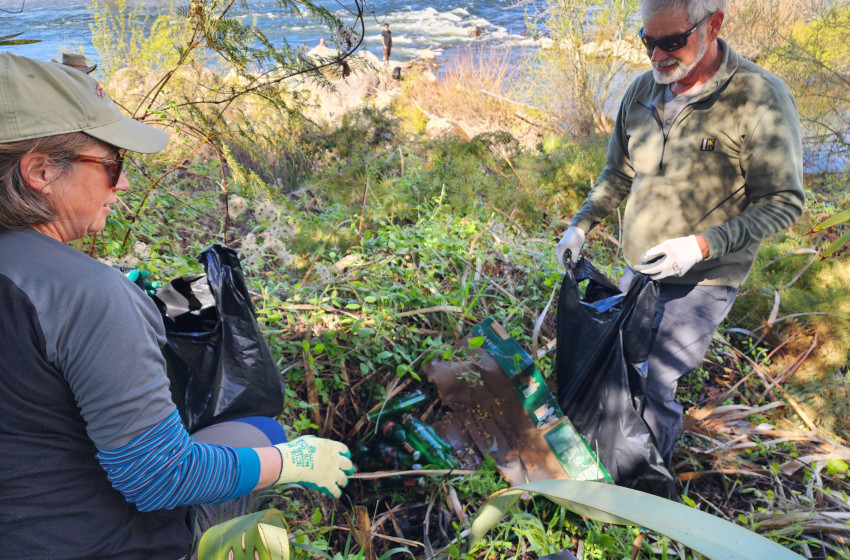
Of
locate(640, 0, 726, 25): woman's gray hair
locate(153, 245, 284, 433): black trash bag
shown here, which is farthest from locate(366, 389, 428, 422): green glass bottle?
locate(640, 0, 726, 25): woman's gray hair

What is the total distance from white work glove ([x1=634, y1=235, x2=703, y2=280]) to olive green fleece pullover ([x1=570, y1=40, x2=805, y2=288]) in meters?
0.05

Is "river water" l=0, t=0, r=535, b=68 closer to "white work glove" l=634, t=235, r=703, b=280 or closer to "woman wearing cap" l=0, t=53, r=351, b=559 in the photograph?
"white work glove" l=634, t=235, r=703, b=280

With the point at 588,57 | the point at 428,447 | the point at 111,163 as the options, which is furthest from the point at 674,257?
the point at 588,57

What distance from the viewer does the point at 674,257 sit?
1879 millimetres

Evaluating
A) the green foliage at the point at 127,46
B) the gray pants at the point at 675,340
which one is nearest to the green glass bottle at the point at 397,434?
the gray pants at the point at 675,340

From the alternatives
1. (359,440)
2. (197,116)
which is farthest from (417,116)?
(359,440)

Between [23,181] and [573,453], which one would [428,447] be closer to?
[573,453]

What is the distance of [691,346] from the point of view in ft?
6.82

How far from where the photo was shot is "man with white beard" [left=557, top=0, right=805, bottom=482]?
1.82 metres

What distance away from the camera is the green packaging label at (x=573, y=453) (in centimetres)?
206

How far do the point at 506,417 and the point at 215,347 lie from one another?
4.12 feet

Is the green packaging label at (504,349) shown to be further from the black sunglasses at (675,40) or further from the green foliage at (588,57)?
the green foliage at (588,57)

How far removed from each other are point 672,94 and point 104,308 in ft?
6.88

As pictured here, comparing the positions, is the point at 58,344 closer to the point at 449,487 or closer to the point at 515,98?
the point at 449,487
